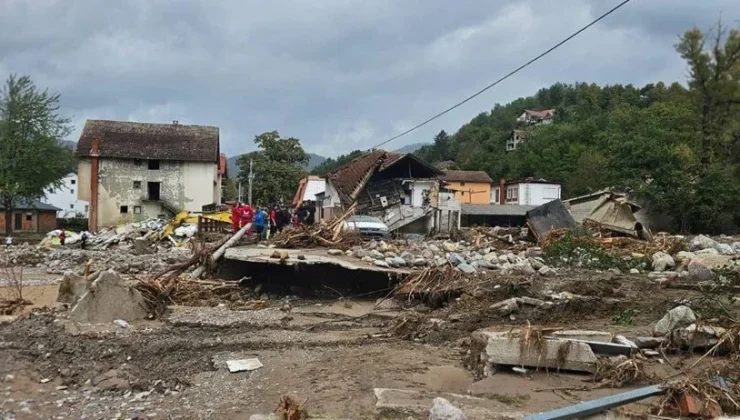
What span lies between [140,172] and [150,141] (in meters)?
2.92

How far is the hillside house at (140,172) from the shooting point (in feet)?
138

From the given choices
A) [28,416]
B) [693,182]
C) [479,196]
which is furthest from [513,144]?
[28,416]

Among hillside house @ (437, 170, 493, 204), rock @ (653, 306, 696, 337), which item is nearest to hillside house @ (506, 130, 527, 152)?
hillside house @ (437, 170, 493, 204)

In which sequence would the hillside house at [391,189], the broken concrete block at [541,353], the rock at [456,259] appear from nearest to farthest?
the broken concrete block at [541,353] < the rock at [456,259] < the hillside house at [391,189]

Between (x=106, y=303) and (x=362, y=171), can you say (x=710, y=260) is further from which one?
(x=362, y=171)

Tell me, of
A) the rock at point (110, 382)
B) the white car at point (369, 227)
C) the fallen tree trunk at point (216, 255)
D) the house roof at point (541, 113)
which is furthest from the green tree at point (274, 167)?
the house roof at point (541, 113)

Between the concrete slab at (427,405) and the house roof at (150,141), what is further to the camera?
the house roof at (150,141)

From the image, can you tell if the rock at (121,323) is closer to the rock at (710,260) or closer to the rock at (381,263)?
the rock at (381,263)

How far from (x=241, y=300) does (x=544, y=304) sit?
242 inches

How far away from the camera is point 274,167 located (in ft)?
193

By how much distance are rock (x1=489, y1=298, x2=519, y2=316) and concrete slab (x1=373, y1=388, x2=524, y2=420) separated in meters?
3.61

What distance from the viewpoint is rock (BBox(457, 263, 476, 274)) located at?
12162 mm

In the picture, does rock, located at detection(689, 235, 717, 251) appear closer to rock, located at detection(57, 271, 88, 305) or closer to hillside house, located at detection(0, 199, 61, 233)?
rock, located at detection(57, 271, 88, 305)

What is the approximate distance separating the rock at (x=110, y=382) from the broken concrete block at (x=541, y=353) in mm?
4138
